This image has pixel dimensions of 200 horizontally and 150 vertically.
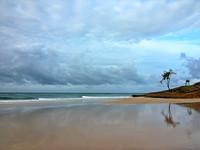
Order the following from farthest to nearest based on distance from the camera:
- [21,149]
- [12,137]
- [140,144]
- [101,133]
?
[101,133]
[12,137]
[140,144]
[21,149]

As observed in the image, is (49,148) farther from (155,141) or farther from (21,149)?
(155,141)

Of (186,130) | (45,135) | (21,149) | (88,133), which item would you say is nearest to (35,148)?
(21,149)

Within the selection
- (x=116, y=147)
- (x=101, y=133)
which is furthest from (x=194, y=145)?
(x=101, y=133)

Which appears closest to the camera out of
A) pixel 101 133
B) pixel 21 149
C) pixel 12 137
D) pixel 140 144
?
pixel 21 149

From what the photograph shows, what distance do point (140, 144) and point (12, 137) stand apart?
5837 mm

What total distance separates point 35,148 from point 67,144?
119 centimetres

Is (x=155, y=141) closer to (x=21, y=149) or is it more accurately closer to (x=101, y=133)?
(x=101, y=133)

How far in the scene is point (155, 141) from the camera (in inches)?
263

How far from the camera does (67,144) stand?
646 cm

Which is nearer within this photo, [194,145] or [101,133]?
[194,145]

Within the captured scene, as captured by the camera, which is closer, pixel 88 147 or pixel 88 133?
pixel 88 147

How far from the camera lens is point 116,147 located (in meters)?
6.05

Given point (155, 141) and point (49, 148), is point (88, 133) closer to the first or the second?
point (49, 148)

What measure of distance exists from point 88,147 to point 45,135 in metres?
2.83
